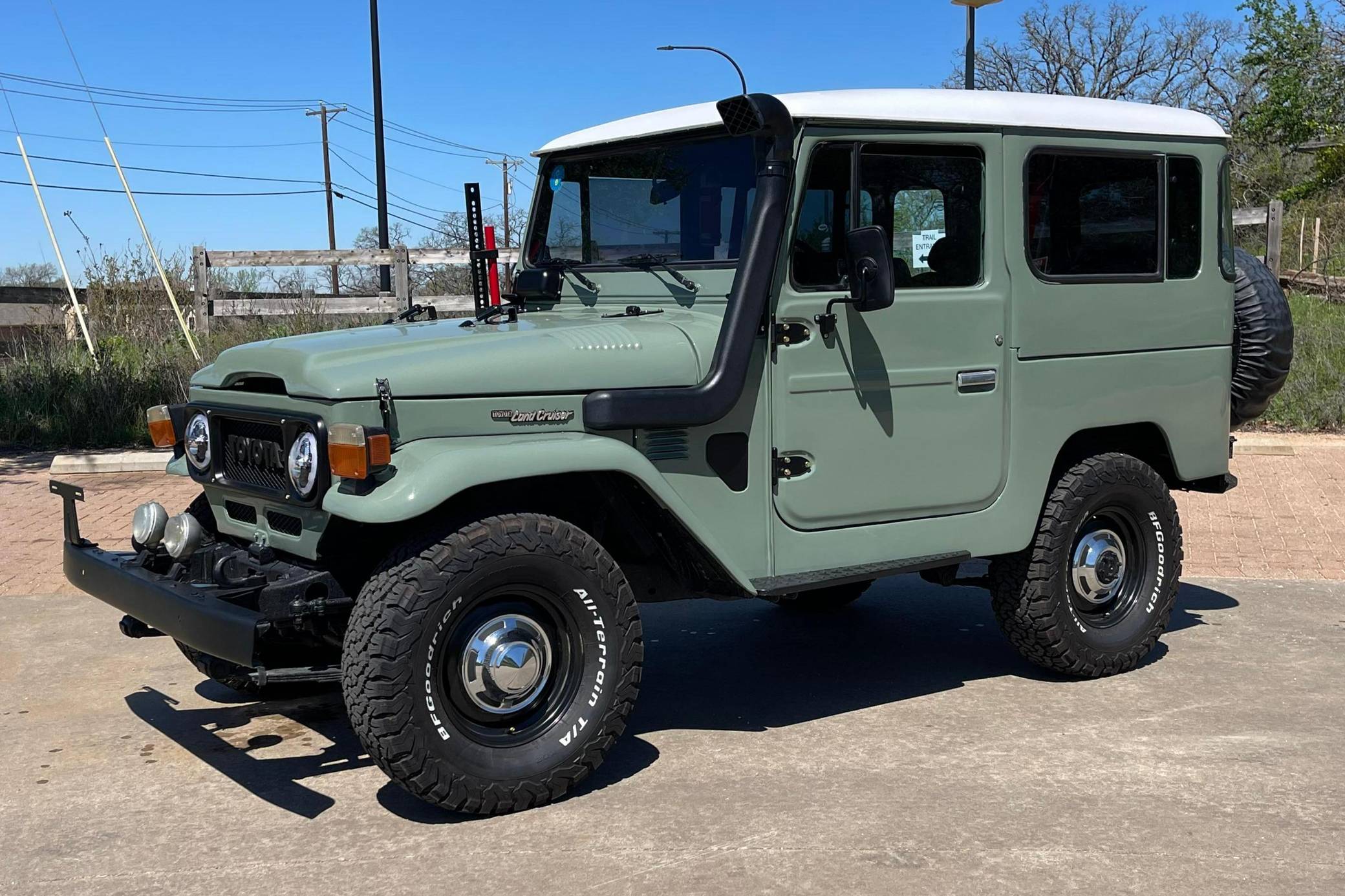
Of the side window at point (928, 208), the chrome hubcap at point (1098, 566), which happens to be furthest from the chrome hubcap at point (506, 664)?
the chrome hubcap at point (1098, 566)

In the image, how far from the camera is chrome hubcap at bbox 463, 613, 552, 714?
13.6ft

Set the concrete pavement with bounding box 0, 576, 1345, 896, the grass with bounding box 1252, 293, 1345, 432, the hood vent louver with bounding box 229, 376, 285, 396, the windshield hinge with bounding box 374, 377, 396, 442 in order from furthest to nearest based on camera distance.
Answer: the grass with bounding box 1252, 293, 1345, 432
the hood vent louver with bounding box 229, 376, 285, 396
the windshield hinge with bounding box 374, 377, 396, 442
the concrete pavement with bounding box 0, 576, 1345, 896

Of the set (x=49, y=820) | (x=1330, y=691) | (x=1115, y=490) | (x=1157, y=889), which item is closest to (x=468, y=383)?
(x=49, y=820)

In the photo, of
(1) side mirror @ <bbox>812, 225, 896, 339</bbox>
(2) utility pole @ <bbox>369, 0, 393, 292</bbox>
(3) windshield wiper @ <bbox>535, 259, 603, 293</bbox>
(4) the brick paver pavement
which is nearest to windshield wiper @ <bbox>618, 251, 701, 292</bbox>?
(3) windshield wiper @ <bbox>535, 259, 603, 293</bbox>

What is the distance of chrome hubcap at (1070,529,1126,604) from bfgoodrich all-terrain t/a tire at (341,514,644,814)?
2181mm

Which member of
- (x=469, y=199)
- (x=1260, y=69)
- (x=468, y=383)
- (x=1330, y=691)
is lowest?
(x=1330, y=691)

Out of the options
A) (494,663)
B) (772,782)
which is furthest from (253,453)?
(772,782)

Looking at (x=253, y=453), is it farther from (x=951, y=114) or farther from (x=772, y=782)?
(x=951, y=114)

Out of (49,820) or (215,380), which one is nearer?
(49,820)

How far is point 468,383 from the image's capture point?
4180 millimetres

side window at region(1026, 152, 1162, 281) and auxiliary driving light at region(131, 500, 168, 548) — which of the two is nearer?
auxiliary driving light at region(131, 500, 168, 548)

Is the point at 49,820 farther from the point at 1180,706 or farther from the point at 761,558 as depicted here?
the point at 1180,706

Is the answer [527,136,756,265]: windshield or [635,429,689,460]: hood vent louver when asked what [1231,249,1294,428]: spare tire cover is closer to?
[527,136,756,265]: windshield

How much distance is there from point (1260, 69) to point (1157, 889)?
38293 millimetres
